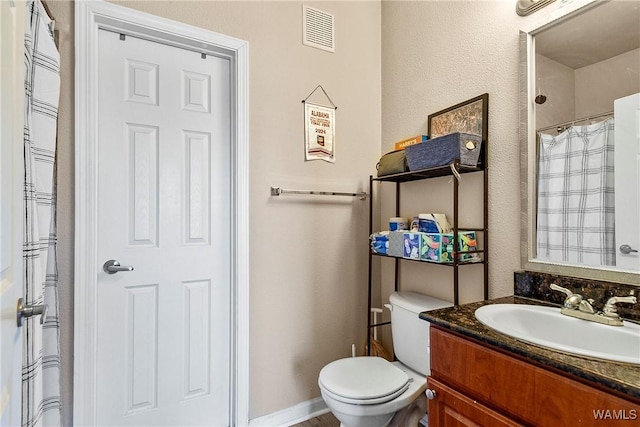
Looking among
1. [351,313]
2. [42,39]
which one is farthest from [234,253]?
[42,39]

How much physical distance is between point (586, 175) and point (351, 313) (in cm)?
142

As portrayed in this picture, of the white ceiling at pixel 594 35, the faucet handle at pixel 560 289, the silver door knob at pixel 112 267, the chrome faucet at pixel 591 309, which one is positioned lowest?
the chrome faucet at pixel 591 309

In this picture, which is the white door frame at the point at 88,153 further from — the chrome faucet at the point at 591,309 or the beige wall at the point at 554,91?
the chrome faucet at the point at 591,309

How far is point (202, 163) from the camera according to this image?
176 cm

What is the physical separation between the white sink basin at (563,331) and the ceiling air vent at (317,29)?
168 centimetres

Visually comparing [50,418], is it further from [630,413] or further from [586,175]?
[586,175]

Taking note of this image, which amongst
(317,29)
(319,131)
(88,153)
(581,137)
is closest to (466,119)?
(581,137)

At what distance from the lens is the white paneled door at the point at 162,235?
154 centimetres

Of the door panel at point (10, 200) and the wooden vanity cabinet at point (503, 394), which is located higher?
the door panel at point (10, 200)

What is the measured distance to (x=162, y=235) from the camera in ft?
5.42

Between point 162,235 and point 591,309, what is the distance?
1.77 meters

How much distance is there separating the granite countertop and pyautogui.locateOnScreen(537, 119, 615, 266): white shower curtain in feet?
1.60

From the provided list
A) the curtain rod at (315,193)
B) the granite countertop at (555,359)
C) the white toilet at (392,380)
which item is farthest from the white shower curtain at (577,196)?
the curtain rod at (315,193)

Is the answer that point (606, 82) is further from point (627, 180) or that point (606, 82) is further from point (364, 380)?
point (364, 380)
